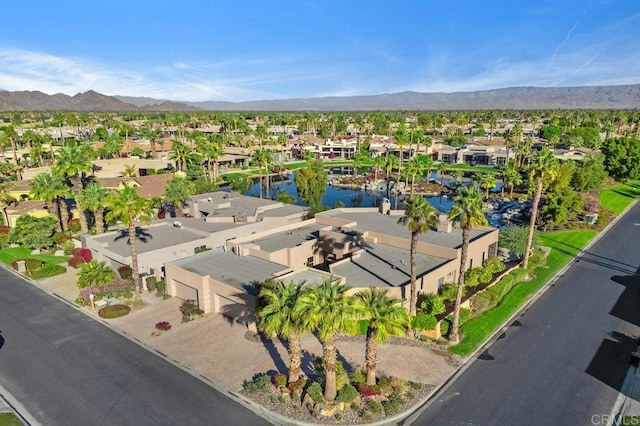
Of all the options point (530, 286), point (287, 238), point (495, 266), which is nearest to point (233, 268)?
point (287, 238)

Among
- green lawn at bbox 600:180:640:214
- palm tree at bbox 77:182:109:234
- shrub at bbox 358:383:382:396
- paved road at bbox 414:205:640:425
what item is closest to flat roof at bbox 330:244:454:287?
paved road at bbox 414:205:640:425

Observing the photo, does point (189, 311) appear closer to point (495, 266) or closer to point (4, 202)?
point (495, 266)

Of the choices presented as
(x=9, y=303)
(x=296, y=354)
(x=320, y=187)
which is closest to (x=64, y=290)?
(x=9, y=303)

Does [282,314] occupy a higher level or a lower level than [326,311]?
lower

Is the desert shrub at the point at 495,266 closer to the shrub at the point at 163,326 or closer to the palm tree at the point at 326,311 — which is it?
the palm tree at the point at 326,311

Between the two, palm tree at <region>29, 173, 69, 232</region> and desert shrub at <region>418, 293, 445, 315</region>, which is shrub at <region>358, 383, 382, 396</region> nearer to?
desert shrub at <region>418, 293, 445, 315</region>

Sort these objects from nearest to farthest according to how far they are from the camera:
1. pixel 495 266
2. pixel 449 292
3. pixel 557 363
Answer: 1. pixel 557 363
2. pixel 449 292
3. pixel 495 266
